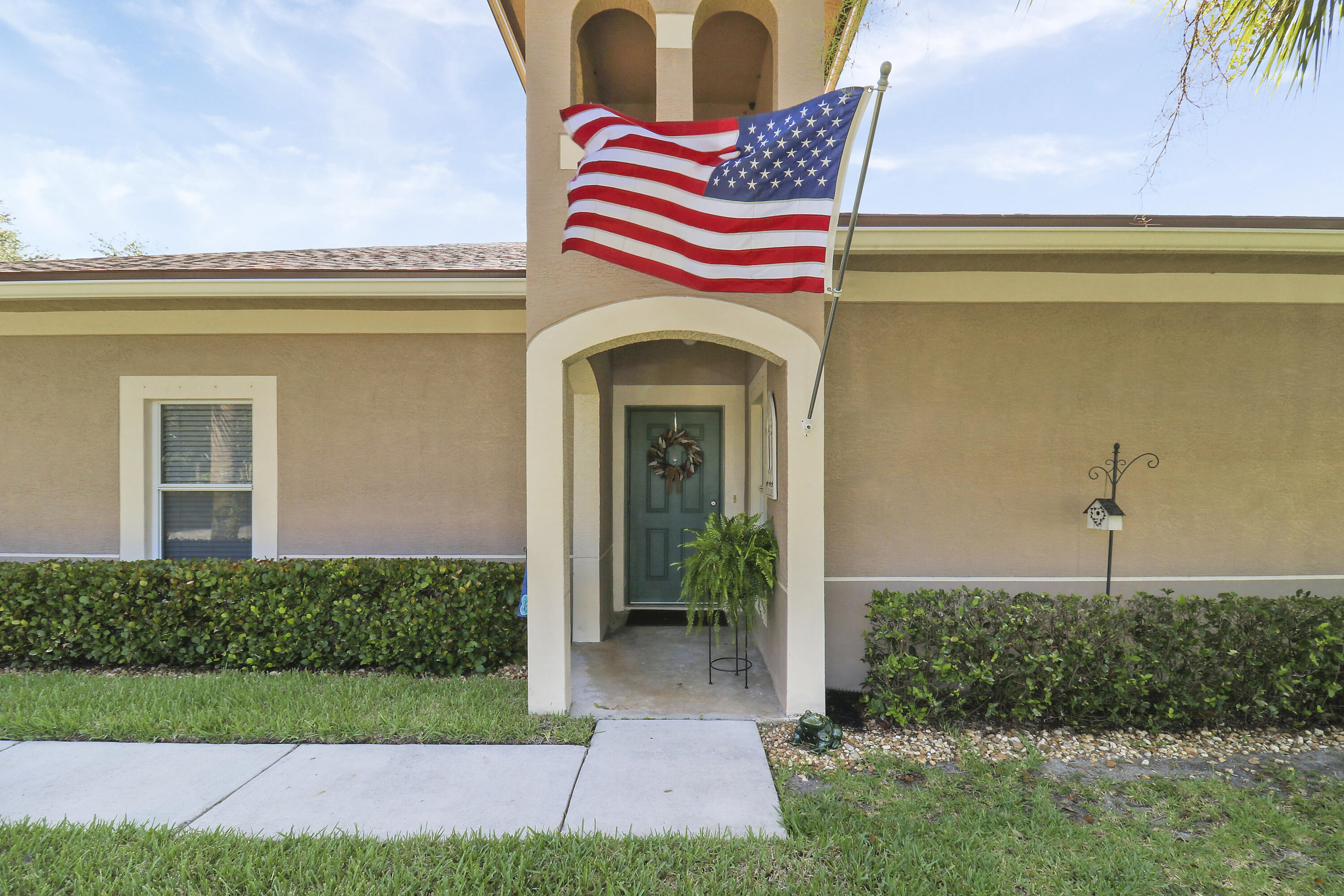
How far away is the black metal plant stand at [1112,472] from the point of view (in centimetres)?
519

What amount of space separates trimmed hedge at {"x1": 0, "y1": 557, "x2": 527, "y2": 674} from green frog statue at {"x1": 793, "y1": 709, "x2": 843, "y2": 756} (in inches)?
97.2

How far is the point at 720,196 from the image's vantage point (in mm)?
3654

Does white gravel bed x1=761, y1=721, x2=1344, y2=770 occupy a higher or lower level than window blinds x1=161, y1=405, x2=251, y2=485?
lower

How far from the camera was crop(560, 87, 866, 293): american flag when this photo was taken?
3.57 metres

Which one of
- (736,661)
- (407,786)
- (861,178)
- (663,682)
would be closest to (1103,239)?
(861,178)

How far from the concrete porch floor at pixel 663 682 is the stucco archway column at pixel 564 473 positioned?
39cm

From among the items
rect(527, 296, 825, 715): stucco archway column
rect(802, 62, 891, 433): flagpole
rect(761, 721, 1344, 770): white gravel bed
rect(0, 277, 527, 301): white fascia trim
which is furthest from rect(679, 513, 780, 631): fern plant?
rect(0, 277, 527, 301): white fascia trim

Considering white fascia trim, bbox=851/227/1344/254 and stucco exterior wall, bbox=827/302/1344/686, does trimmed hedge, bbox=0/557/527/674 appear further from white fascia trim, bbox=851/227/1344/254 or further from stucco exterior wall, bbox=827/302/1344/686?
white fascia trim, bbox=851/227/1344/254

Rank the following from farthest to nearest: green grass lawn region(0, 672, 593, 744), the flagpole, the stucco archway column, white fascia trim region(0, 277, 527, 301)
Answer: white fascia trim region(0, 277, 527, 301), the stucco archway column, green grass lawn region(0, 672, 593, 744), the flagpole

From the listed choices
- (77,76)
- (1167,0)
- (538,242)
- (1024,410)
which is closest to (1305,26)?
(1167,0)

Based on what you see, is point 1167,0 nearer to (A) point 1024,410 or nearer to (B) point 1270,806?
(A) point 1024,410

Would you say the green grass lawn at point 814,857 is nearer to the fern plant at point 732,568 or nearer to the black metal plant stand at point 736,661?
the fern plant at point 732,568

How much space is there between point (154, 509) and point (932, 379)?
6.72 meters

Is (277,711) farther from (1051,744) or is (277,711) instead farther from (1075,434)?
(1075,434)
